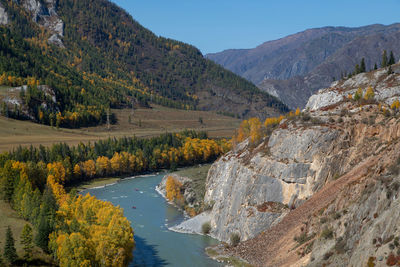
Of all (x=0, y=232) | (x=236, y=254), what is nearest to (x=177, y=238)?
(x=236, y=254)

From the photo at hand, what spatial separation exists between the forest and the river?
7194 millimetres

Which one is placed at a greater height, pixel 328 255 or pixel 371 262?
pixel 371 262

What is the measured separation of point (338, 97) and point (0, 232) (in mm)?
71213

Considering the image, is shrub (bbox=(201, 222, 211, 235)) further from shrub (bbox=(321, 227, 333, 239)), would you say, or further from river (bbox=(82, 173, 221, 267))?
shrub (bbox=(321, 227, 333, 239))

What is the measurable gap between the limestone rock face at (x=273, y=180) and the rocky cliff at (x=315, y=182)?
170 mm

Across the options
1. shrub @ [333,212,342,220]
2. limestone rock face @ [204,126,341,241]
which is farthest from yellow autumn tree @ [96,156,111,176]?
shrub @ [333,212,342,220]

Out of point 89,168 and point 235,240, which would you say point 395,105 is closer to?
point 235,240

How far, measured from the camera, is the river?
7112 cm

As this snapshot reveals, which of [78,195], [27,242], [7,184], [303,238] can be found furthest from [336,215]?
[78,195]

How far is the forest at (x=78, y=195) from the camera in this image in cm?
6328

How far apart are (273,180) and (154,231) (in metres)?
26.2

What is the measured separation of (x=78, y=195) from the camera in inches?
4333

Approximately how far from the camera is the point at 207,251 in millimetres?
74062

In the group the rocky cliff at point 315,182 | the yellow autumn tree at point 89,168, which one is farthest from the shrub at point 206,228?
the yellow autumn tree at point 89,168
